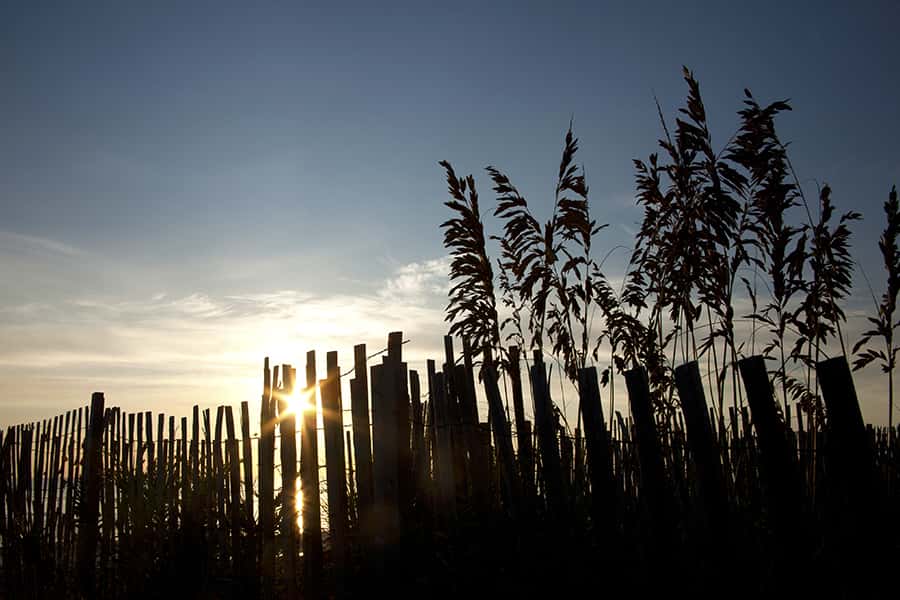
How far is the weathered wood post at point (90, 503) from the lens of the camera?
631 centimetres

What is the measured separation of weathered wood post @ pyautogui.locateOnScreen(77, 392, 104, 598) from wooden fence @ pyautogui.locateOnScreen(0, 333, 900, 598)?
2 cm

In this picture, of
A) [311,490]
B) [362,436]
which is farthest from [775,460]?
[311,490]

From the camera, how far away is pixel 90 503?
262 inches

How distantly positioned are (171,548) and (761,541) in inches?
171

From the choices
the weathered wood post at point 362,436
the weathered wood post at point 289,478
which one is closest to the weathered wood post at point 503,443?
the weathered wood post at point 362,436

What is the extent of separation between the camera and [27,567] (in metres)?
7.11

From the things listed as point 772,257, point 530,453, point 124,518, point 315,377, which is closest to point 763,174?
point 772,257

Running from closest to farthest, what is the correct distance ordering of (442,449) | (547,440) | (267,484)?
(547,440) → (442,449) → (267,484)

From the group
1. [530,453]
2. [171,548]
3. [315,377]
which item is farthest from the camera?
[171,548]

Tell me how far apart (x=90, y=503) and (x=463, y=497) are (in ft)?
14.3

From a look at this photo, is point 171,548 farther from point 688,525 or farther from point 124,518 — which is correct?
point 688,525

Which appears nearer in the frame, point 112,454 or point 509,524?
point 509,524

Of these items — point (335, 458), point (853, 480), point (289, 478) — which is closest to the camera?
point (853, 480)

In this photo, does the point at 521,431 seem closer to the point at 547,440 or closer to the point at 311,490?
the point at 547,440
